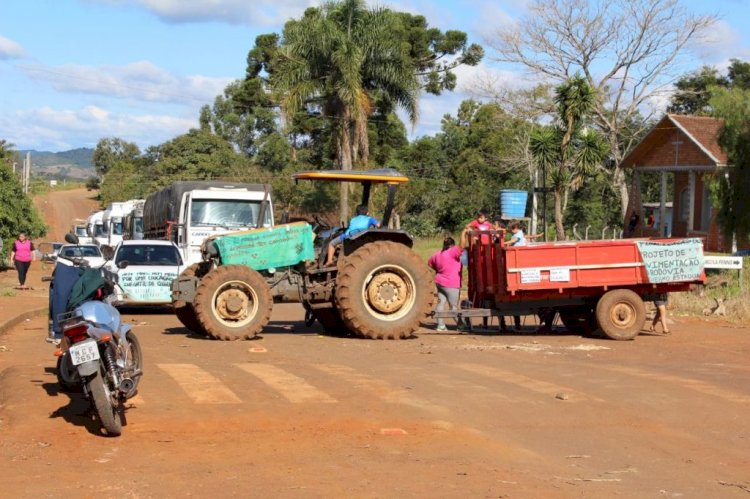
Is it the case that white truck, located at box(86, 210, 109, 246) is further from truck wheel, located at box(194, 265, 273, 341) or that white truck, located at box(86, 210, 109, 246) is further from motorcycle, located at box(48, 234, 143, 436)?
motorcycle, located at box(48, 234, 143, 436)

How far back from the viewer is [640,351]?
14.9 meters

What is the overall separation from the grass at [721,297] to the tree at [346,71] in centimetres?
1725

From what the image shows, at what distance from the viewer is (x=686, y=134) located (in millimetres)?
35031

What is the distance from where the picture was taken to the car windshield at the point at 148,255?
69.6 feet

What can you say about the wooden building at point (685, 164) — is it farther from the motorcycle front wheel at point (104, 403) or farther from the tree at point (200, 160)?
the motorcycle front wheel at point (104, 403)

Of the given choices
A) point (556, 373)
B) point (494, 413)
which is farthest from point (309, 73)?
point (494, 413)

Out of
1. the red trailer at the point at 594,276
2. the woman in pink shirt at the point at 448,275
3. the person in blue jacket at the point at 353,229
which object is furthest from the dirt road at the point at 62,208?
the red trailer at the point at 594,276

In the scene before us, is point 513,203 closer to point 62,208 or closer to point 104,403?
point 104,403

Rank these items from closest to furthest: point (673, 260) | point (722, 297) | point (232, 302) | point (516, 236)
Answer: point (232, 302) → point (673, 260) → point (516, 236) → point (722, 297)

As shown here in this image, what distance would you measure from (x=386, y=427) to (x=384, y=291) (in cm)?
718

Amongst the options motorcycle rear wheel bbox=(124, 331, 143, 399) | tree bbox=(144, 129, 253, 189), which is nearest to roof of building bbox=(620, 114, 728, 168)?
tree bbox=(144, 129, 253, 189)

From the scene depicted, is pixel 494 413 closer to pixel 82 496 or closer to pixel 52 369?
pixel 82 496

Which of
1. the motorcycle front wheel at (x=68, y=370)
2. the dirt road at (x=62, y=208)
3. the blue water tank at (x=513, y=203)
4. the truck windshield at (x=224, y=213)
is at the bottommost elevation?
the motorcycle front wheel at (x=68, y=370)

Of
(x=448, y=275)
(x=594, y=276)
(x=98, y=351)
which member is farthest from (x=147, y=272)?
(x=98, y=351)
